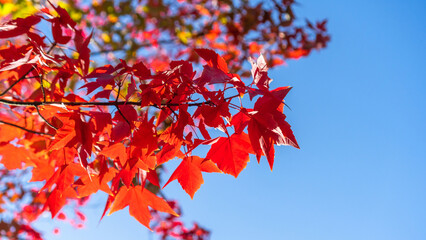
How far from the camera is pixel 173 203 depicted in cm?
498

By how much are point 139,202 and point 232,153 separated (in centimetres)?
45

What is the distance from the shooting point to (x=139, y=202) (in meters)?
1.36

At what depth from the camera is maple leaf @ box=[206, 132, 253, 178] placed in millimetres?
1190

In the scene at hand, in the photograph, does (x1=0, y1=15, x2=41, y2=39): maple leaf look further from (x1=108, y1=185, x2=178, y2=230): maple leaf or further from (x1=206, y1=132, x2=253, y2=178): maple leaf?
(x1=206, y1=132, x2=253, y2=178): maple leaf

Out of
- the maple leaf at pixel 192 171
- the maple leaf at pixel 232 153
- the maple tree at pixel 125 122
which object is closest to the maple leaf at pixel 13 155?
the maple tree at pixel 125 122

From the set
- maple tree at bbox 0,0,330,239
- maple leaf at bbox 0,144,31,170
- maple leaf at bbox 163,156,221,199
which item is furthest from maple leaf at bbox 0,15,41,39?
maple leaf at bbox 163,156,221,199

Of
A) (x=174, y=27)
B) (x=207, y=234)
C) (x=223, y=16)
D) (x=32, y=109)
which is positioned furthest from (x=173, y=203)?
(x=32, y=109)

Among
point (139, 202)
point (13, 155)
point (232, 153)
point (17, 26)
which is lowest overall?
point (139, 202)

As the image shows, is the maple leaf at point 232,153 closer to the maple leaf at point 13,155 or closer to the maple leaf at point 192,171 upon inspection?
the maple leaf at point 192,171

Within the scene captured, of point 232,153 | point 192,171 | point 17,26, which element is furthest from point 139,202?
point 17,26

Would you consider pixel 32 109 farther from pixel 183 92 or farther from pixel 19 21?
pixel 183 92

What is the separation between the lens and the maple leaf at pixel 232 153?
119cm

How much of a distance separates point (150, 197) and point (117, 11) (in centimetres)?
413

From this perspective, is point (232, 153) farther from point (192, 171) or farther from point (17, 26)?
point (17, 26)
